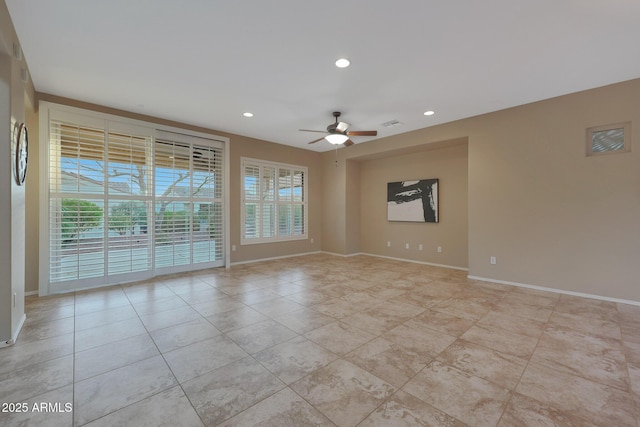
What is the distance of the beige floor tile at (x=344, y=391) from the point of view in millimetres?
1669

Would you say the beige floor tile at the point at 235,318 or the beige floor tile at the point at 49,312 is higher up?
the beige floor tile at the point at 49,312

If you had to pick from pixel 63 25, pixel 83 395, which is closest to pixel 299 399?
pixel 83 395

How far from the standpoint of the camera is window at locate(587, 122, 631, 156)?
358 centimetres

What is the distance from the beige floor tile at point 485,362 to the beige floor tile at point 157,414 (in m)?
1.94

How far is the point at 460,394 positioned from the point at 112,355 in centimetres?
283

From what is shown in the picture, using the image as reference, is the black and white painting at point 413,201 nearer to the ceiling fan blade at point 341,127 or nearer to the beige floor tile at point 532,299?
the beige floor tile at point 532,299

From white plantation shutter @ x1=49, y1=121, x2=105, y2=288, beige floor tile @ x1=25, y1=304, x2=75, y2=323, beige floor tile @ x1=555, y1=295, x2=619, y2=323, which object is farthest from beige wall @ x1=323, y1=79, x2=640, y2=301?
white plantation shutter @ x1=49, y1=121, x2=105, y2=288

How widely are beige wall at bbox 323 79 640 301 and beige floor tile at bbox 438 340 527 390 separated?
104 inches

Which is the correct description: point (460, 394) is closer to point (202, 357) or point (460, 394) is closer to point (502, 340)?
point (502, 340)

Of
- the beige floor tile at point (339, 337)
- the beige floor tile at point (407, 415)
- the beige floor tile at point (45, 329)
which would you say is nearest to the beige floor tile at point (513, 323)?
the beige floor tile at point (339, 337)

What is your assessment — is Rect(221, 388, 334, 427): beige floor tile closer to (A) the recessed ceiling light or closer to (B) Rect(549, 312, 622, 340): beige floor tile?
(B) Rect(549, 312, 622, 340): beige floor tile

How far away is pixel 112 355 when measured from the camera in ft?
7.75

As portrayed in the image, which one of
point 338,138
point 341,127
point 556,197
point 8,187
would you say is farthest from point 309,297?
point 556,197

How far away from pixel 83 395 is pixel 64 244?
3191 millimetres
